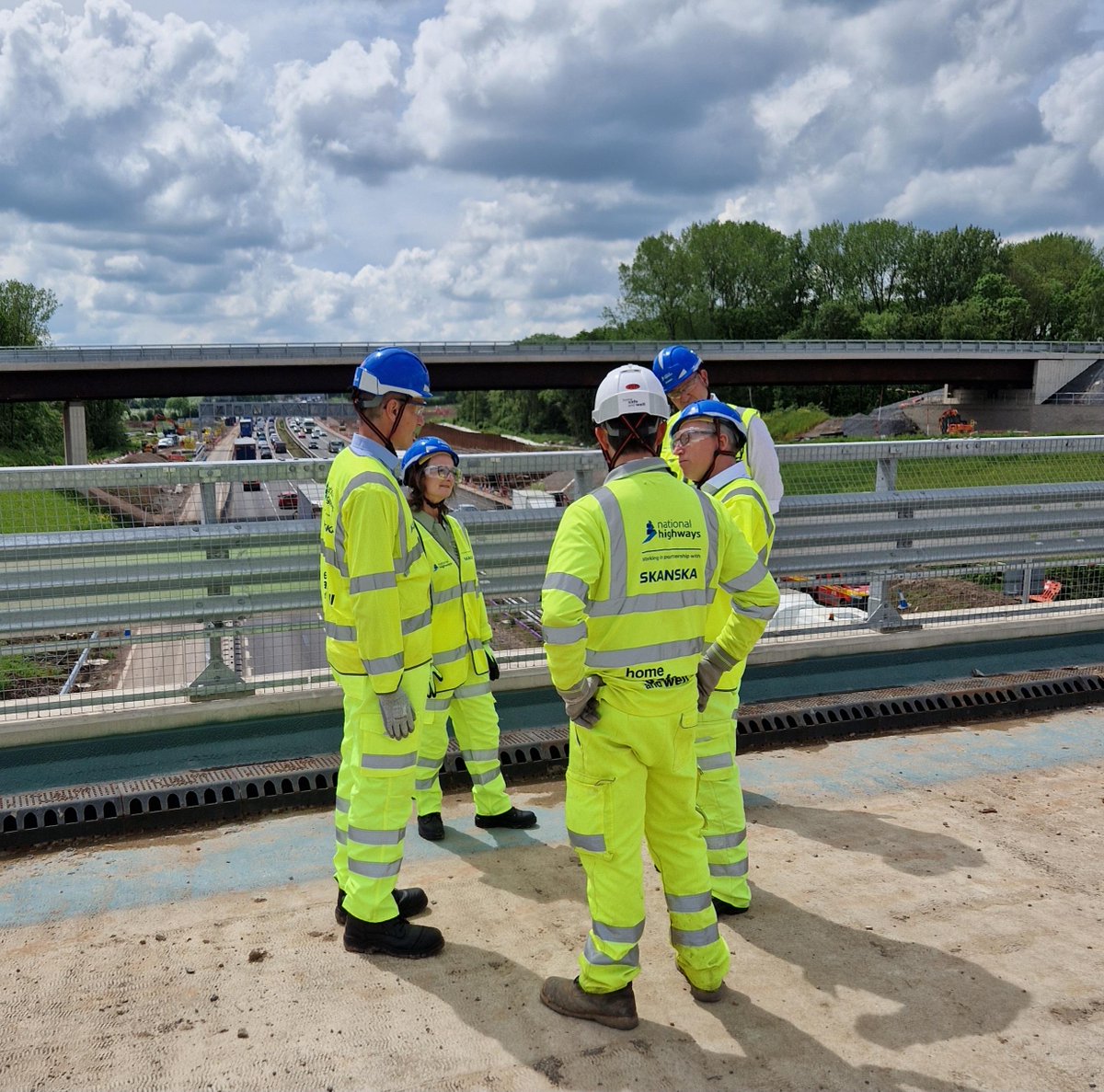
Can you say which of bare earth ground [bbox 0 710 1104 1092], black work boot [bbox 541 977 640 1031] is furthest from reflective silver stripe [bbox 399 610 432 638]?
black work boot [bbox 541 977 640 1031]

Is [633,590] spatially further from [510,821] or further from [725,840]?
[510,821]

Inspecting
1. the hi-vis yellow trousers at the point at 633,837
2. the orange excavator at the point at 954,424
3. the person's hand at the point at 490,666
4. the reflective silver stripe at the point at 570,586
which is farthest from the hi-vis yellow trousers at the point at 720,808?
the orange excavator at the point at 954,424

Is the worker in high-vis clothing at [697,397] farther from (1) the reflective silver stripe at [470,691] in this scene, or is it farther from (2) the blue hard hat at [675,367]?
(1) the reflective silver stripe at [470,691]

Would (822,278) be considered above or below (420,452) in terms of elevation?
above

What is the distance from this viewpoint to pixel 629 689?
323cm

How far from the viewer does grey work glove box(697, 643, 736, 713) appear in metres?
3.70

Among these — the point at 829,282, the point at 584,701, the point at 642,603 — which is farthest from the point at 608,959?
the point at 829,282

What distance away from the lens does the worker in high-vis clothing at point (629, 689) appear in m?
3.17

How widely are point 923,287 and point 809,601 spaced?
3278 inches

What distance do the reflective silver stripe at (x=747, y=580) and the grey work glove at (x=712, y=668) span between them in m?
0.29

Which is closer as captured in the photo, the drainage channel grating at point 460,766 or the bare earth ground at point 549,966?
the bare earth ground at point 549,966

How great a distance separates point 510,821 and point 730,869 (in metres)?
1.25

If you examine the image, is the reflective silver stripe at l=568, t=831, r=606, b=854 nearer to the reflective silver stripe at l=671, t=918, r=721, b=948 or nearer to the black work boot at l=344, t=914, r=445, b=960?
the reflective silver stripe at l=671, t=918, r=721, b=948

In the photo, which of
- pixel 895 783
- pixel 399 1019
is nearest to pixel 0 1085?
pixel 399 1019
